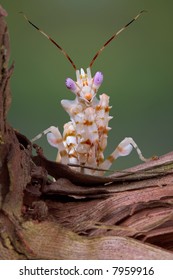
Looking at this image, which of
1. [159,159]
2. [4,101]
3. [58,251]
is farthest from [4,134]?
[159,159]

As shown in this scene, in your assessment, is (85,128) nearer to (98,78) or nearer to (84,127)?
(84,127)

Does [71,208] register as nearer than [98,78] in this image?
Yes

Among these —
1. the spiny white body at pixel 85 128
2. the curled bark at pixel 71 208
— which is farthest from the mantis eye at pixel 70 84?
the curled bark at pixel 71 208

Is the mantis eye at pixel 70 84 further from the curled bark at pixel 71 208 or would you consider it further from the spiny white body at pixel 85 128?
the curled bark at pixel 71 208

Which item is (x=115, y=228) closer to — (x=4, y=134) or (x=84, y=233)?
(x=84, y=233)

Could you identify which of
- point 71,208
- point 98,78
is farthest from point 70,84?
point 71,208

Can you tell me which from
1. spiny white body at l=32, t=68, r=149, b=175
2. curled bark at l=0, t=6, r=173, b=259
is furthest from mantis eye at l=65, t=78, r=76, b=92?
curled bark at l=0, t=6, r=173, b=259
